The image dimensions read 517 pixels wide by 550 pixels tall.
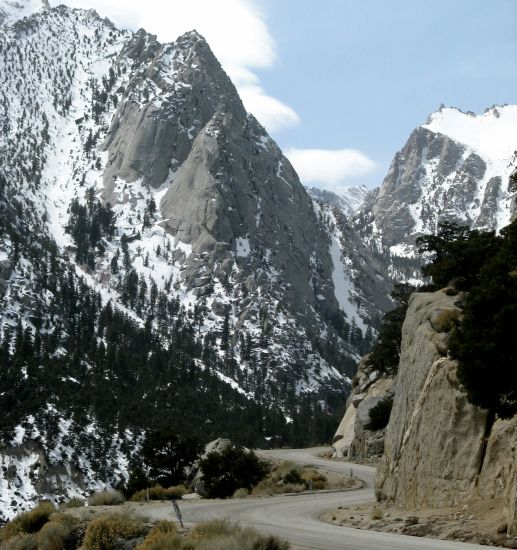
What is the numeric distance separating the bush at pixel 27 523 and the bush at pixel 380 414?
1168 inches

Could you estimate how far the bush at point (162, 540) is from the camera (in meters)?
18.6

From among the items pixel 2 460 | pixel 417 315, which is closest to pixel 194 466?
pixel 417 315

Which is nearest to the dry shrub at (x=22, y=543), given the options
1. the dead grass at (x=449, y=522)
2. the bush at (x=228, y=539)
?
the bush at (x=228, y=539)

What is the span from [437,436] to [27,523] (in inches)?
624

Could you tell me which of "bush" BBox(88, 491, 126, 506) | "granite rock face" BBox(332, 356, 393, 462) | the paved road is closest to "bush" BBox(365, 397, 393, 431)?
"granite rock face" BBox(332, 356, 393, 462)

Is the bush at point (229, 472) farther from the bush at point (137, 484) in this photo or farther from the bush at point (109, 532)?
the bush at point (109, 532)

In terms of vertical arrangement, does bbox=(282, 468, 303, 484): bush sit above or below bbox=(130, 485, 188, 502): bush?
above

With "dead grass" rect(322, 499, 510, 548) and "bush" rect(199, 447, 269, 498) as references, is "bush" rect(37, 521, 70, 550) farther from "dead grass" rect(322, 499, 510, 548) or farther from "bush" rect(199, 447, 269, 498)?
"bush" rect(199, 447, 269, 498)

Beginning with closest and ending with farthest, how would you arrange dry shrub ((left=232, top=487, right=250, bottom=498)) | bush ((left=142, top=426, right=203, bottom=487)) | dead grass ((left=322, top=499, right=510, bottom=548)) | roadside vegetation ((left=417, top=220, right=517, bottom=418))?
dead grass ((left=322, top=499, right=510, bottom=548)), roadside vegetation ((left=417, top=220, right=517, bottom=418)), dry shrub ((left=232, top=487, right=250, bottom=498)), bush ((left=142, top=426, right=203, bottom=487))

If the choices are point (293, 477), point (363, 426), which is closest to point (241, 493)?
point (293, 477)

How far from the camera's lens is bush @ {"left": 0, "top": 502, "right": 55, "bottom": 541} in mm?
26375

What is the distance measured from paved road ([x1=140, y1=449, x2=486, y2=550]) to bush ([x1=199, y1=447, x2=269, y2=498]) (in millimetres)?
Result: 7109

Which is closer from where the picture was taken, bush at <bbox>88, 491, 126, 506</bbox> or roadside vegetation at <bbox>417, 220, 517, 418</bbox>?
roadside vegetation at <bbox>417, 220, 517, 418</bbox>

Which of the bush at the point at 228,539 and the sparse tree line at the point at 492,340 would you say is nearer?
the bush at the point at 228,539
